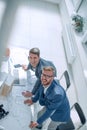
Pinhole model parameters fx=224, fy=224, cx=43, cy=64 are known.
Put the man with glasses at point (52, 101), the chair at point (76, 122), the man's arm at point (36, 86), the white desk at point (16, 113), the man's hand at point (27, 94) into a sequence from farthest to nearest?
the man's hand at point (27, 94) → the man's arm at point (36, 86) → the white desk at point (16, 113) → the chair at point (76, 122) → the man with glasses at point (52, 101)

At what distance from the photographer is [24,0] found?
5215 mm

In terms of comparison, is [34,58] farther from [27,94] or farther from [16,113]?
[16,113]

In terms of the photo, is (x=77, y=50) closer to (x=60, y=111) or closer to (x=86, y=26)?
(x=86, y=26)

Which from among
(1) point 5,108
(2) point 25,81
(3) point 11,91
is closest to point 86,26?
(2) point 25,81

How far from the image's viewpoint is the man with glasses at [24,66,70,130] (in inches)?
94.5

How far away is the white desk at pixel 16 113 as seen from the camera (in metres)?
2.76

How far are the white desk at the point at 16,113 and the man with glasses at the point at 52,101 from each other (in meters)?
0.13

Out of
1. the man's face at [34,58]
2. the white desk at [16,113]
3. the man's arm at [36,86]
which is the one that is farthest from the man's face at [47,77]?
the white desk at [16,113]

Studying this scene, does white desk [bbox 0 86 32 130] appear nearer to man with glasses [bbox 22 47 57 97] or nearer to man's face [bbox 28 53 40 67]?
man with glasses [bbox 22 47 57 97]

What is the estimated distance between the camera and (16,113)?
9.45ft

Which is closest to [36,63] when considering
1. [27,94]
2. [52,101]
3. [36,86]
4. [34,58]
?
[34,58]

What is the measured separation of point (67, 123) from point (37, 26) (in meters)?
2.56

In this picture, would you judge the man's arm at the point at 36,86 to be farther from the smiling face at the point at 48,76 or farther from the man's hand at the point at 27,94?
the smiling face at the point at 48,76

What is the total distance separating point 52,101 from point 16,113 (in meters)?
0.69
